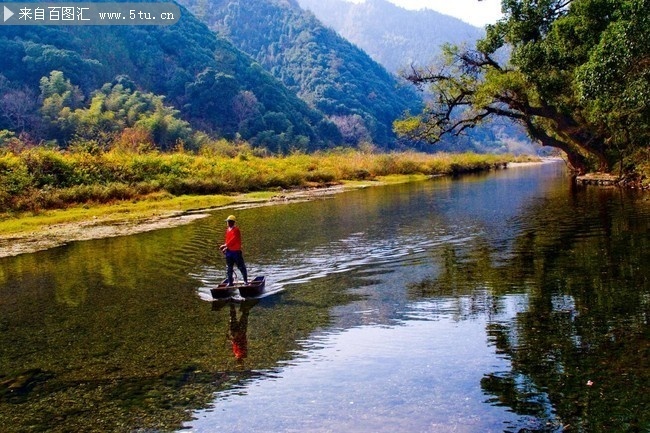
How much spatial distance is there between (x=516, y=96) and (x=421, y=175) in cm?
3001

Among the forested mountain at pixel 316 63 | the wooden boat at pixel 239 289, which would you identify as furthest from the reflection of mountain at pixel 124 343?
the forested mountain at pixel 316 63

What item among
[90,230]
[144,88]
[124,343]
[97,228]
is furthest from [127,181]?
[144,88]

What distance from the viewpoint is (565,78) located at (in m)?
35.4

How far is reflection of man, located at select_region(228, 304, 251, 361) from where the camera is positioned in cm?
1075

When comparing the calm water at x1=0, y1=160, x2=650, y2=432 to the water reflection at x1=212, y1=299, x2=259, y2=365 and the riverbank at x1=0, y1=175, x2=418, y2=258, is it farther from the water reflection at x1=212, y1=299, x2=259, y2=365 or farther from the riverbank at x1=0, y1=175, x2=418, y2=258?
the riverbank at x1=0, y1=175, x2=418, y2=258

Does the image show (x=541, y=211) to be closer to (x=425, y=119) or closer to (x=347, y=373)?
(x=425, y=119)

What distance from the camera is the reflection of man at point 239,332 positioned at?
35.3 feet

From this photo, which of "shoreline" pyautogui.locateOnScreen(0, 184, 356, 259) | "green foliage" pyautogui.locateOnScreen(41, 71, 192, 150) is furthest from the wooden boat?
"green foliage" pyautogui.locateOnScreen(41, 71, 192, 150)

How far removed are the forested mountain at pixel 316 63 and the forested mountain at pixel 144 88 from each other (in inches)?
666

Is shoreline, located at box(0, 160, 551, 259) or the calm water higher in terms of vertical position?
shoreline, located at box(0, 160, 551, 259)

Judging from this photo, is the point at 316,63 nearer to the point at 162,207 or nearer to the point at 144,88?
the point at 144,88

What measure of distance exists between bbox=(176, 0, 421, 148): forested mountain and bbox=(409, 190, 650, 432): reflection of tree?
364 feet

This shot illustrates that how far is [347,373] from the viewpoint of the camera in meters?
9.39

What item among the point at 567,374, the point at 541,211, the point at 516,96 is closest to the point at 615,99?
the point at 541,211
